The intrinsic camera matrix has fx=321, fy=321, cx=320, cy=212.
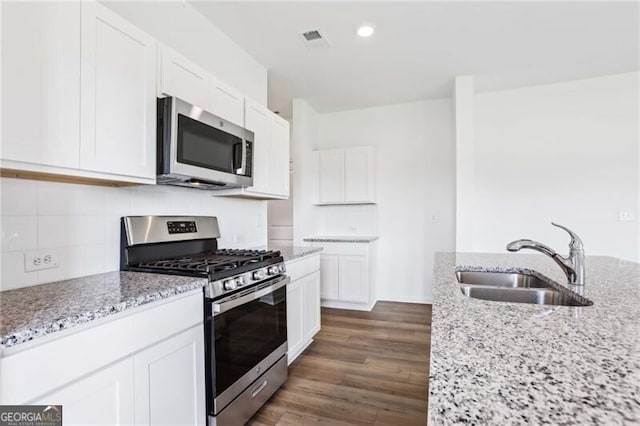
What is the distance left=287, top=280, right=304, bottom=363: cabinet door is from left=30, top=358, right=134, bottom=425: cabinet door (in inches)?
51.9

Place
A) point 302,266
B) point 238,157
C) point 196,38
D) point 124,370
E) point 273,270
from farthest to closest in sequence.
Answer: point 302,266, point 196,38, point 238,157, point 273,270, point 124,370

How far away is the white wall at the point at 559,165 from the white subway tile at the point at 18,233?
11.5 feet

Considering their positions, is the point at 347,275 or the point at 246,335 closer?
the point at 246,335

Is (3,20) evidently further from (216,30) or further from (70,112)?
(216,30)

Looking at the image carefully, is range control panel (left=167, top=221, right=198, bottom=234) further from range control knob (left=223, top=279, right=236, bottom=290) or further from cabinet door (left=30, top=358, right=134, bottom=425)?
cabinet door (left=30, top=358, right=134, bottom=425)

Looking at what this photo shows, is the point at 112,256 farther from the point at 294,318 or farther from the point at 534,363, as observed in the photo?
the point at 534,363

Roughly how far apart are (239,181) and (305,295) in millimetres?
1106

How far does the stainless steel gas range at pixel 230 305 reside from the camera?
5.09 feet

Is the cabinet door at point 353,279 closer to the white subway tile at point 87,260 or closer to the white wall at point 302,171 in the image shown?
the white wall at point 302,171

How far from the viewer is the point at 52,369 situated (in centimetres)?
92

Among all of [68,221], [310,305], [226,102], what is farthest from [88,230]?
[310,305]

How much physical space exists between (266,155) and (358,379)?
1.90 m

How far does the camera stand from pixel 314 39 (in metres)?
2.78

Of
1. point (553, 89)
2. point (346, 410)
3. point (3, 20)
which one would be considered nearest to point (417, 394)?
point (346, 410)
